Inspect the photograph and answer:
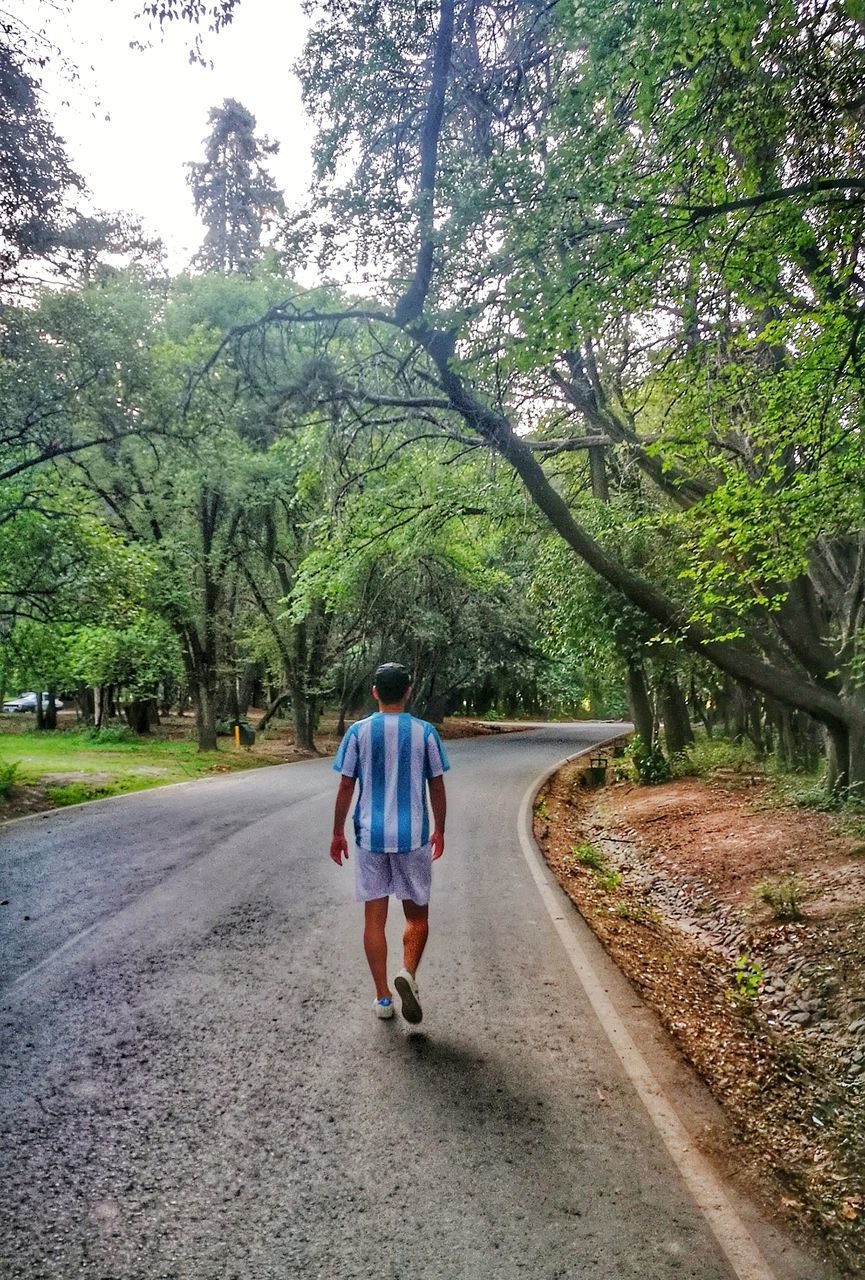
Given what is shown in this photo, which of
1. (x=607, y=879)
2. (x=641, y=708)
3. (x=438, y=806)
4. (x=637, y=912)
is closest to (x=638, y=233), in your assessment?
(x=438, y=806)

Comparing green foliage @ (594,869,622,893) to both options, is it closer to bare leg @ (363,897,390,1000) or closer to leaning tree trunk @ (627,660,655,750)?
bare leg @ (363,897,390,1000)

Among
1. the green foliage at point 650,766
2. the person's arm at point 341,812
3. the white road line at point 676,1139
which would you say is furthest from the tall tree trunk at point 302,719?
the person's arm at point 341,812

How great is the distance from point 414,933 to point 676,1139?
1.68 meters

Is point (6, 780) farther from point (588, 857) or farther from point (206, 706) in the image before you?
point (206, 706)

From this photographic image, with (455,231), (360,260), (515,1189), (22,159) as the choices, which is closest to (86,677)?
(22,159)

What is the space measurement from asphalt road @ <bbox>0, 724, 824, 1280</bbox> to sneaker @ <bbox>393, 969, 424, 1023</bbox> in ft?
0.32

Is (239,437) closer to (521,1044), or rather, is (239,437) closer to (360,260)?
(360,260)

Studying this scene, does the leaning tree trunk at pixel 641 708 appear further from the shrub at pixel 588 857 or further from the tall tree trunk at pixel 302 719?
the tall tree trunk at pixel 302 719

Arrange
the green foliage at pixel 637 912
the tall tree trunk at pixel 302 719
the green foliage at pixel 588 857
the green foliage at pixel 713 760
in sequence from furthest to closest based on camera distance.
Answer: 1. the tall tree trunk at pixel 302 719
2. the green foliage at pixel 713 760
3. the green foliage at pixel 588 857
4. the green foliage at pixel 637 912

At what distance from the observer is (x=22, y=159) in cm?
1091

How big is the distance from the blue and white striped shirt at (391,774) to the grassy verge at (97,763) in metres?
9.49

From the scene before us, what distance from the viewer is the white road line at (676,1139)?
274 cm

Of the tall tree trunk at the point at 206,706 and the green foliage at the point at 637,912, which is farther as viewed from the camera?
the tall tree trunk at the point at 206,706

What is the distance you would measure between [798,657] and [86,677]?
21332mm
